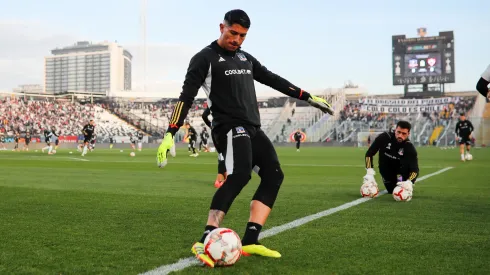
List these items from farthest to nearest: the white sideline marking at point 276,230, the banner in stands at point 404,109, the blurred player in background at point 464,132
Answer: the banner in stands at point 404,109
the blurred player in background at point 464,132
the white sideline marking at point 276,230

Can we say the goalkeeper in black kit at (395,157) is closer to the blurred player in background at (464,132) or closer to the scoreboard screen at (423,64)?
the blurred player in background at (464,132)

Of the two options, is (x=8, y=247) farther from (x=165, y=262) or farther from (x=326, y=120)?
(x=326, y=120)

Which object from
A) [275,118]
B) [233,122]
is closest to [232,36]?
[233,122]

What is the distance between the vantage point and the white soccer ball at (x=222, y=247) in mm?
3721

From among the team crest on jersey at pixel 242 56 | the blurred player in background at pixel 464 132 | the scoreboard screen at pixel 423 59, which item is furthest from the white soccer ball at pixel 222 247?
the scoreboard screen at pixel 423 59

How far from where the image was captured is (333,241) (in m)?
4.70

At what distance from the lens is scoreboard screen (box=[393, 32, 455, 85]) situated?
5603 cm

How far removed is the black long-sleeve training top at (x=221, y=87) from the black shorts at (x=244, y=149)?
0.24 ft

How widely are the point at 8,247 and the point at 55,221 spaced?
1.47 m

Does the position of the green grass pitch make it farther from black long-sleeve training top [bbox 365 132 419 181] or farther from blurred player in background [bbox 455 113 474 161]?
blurred player in background [bbox 455 113 474 161]

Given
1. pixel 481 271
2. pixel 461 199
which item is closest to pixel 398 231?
pixel 481 271

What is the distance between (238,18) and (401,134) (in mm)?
4886

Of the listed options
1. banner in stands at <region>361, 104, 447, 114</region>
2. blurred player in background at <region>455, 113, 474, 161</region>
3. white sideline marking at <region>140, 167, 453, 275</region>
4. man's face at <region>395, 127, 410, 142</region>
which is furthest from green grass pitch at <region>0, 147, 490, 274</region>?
banner in stands at <region>361, 104, 447, 114</region>

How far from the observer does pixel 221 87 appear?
425 cm
